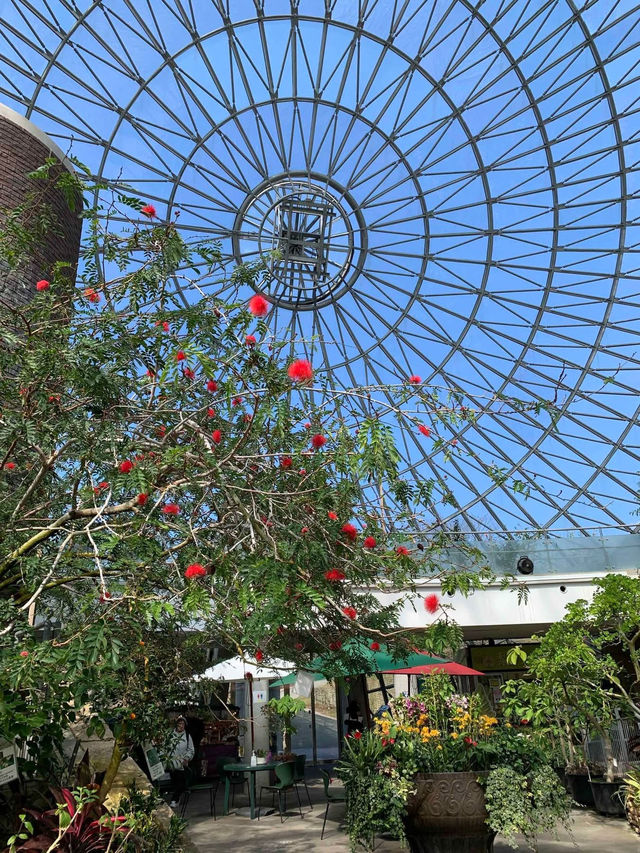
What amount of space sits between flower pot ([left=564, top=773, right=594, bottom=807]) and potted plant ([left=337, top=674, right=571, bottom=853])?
→ 7264mm

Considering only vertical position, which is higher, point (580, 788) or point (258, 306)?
point (258, 306)

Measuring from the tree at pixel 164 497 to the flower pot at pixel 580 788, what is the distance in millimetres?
10643

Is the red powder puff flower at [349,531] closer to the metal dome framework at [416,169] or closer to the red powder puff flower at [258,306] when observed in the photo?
the red powder puff flower at [258,306]

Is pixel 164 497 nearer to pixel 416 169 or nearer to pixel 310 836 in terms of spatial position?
pixel 310 836

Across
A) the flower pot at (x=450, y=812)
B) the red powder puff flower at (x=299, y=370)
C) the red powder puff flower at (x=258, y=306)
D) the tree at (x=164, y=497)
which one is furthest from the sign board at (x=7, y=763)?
the flower pot at (x=450, y=812)

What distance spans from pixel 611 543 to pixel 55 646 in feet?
63.0

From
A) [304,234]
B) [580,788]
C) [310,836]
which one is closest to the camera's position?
[310,836]

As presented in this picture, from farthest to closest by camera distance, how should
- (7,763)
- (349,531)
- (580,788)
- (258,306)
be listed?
(580,788) → (349,531) → (7,763) → (258,306)

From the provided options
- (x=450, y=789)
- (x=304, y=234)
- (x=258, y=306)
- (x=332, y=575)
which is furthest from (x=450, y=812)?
(x=304, y=234)

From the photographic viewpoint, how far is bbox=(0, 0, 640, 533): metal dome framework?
71.1 feet

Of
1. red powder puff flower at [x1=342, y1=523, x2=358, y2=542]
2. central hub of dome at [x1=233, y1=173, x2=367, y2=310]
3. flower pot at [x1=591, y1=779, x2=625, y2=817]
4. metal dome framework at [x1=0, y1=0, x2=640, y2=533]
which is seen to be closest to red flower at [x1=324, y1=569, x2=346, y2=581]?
red powder puff flower at [x1=342, y1=523, x2=358, y2=542]

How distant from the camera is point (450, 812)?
817 centimetres

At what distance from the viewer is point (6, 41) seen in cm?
1939

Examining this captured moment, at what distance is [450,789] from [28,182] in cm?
1186
